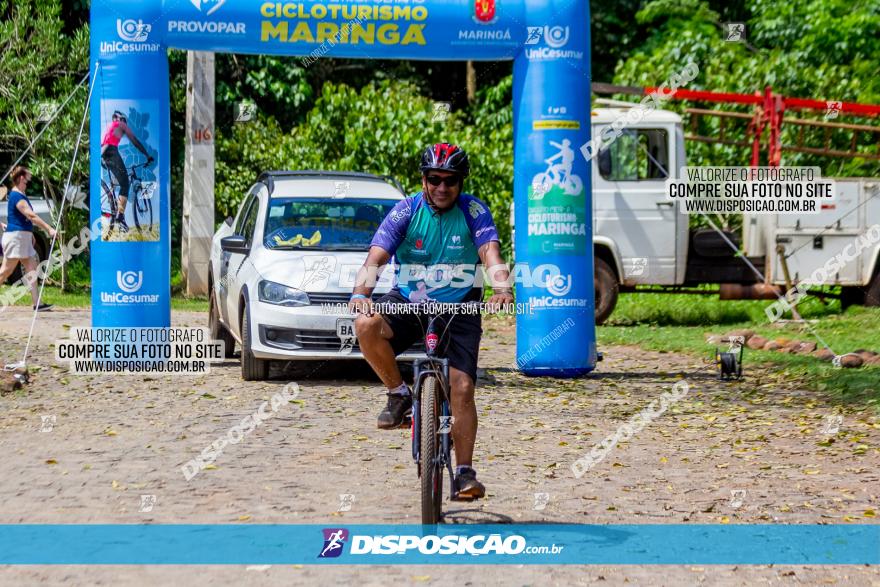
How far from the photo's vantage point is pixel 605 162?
17.8 meters

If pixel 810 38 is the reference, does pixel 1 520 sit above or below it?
below

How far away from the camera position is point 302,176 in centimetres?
1407

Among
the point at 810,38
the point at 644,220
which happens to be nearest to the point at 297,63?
the point at 810,38

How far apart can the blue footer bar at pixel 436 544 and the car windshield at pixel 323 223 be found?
6.14 metres

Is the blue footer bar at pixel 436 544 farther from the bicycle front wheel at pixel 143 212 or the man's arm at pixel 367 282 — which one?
the bicycle front wheel at pixel 143 212

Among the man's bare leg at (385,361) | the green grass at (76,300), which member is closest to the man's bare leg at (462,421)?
the man's bare leg at (385,361)

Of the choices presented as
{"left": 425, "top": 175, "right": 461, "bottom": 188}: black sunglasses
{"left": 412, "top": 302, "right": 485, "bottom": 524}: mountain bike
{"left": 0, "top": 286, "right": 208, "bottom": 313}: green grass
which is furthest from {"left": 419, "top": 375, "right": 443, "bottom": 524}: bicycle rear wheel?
{"left": 0, "top": 286, "right": 208, "bottom": 313}: green grass

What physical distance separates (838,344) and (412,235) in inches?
395

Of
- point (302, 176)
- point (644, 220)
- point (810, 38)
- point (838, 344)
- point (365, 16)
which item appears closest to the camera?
point (365, 16)

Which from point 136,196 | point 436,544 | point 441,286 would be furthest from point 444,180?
point 136,196

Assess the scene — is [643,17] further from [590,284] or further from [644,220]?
[590,284]

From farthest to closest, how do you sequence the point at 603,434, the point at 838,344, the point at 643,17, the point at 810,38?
1. the point at 643,17
2. the point at 810,38
3. the point at 838,344
4. the point at 603,434

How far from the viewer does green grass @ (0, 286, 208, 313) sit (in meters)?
20.8

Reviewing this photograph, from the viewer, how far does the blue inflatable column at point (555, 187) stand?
12.9 meters
